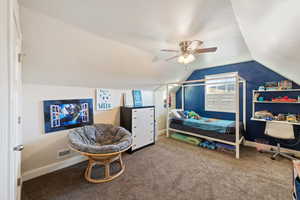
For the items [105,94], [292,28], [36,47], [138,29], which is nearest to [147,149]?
[105,94]

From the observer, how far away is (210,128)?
3.24 m

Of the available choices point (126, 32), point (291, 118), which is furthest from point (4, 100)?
point (291, 118)

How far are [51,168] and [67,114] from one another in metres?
1.01

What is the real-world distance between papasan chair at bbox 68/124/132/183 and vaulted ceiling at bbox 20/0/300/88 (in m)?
1.06

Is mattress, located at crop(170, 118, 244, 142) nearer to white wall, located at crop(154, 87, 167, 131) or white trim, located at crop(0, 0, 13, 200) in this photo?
white wall, located at crop(154, 87, 167, 131)

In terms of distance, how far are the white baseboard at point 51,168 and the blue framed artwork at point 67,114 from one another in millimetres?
648

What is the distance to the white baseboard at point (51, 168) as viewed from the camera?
2.01m

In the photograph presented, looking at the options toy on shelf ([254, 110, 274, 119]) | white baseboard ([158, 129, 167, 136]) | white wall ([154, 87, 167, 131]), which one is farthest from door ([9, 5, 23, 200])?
toy on shelf ([254, 110, 274, 119])

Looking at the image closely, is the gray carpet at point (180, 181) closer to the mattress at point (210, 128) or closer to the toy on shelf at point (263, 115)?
the mattress at point (210, 128)

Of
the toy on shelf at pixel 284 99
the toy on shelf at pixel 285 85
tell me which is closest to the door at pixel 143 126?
the toy on shelf at pixel 284 99

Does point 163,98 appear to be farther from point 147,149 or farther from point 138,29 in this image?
point 138,29

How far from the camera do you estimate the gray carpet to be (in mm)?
1708

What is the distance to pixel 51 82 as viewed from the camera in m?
2.24

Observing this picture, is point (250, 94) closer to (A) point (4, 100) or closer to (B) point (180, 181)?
(B) point (180, 181)
